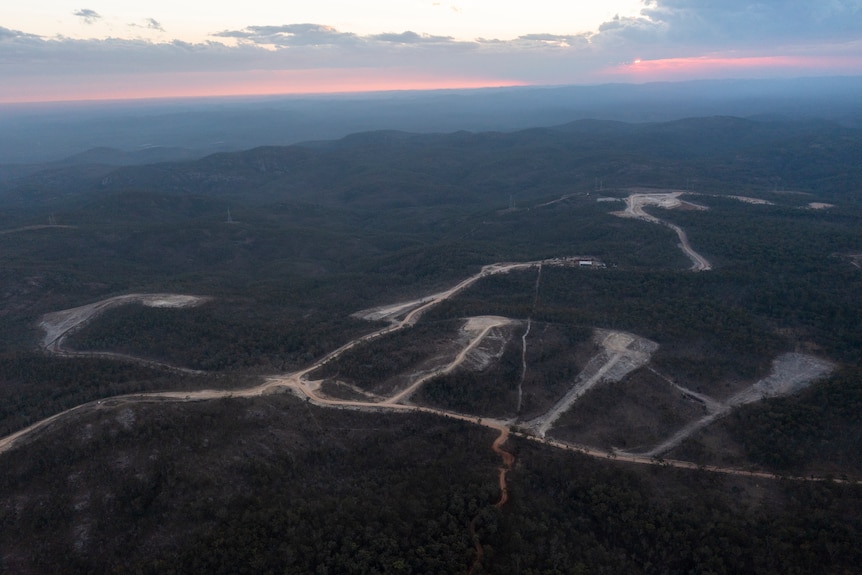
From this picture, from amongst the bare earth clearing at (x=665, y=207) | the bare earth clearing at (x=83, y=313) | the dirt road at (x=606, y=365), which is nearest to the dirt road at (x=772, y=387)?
the dirt road at (x=606, y=365)

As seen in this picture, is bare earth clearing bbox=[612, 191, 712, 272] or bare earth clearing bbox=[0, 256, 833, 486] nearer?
bare earth clearing bbox=[0, 256, 833, 486]

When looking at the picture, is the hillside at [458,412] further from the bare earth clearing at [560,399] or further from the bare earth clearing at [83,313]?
the bare earth clearing at [83,313]

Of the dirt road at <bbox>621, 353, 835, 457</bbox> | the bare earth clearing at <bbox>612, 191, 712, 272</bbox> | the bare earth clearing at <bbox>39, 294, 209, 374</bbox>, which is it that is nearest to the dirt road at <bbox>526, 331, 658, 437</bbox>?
the dirt road at <bbox>621, 353, 835, 457</bbox>

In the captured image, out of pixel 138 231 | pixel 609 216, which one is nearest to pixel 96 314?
pixel 138 231

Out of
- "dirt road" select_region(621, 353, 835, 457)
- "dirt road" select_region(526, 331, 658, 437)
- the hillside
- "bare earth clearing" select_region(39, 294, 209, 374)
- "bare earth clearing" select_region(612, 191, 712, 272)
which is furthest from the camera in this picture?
"bare earth clearing" select_region(612, 191, 712, 272)

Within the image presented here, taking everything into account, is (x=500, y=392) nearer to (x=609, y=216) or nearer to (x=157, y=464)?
(x=157, y=464)

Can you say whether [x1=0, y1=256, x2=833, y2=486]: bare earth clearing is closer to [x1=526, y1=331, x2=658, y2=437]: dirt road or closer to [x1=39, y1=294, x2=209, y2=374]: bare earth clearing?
[x1=526, y1=331, x2=658, y2=437]: dirt road

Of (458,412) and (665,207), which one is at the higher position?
(665,207)

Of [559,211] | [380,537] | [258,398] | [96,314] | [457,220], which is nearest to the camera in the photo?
[380,537]

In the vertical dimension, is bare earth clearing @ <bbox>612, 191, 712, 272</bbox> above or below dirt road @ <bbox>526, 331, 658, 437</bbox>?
above

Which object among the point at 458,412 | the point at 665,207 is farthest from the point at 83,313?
the point at 665,207

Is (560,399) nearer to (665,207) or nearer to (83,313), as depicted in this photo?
Result: (83,313)
